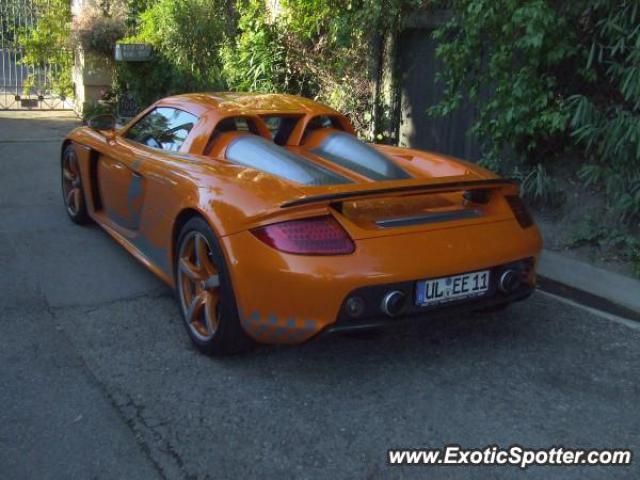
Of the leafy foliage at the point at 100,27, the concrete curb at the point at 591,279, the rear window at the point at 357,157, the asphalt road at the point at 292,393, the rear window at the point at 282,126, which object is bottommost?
the asphalt road at the point at 292,393

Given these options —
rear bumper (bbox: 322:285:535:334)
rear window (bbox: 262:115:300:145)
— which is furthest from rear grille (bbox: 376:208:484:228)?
rear window (bbox: 262:115:300:145)

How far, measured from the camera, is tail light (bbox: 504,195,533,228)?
363 centimetres

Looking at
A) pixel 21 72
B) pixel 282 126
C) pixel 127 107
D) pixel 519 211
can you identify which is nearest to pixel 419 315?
pixel 519 211

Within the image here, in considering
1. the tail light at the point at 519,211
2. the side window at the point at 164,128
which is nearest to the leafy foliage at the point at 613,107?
the tail light at the point at 519,211

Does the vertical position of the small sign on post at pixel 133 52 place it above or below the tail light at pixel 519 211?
above

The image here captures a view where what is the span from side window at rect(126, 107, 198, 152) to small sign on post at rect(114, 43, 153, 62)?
23.7 ft

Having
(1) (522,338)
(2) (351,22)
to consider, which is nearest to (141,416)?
(1) (522,338)

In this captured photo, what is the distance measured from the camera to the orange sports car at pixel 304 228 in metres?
3.06

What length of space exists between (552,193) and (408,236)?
2.99 meters

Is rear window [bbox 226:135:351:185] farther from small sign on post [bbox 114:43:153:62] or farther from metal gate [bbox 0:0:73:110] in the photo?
metal gate [bbox 0:0:73:110]

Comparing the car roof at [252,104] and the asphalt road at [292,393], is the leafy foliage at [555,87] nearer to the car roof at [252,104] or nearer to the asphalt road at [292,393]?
the asphalt road at [292,393]

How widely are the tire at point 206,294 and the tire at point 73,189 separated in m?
2.34

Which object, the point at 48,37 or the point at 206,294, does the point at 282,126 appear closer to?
the point at 206,294

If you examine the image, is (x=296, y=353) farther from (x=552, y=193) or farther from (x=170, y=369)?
(x=552, y=193)
